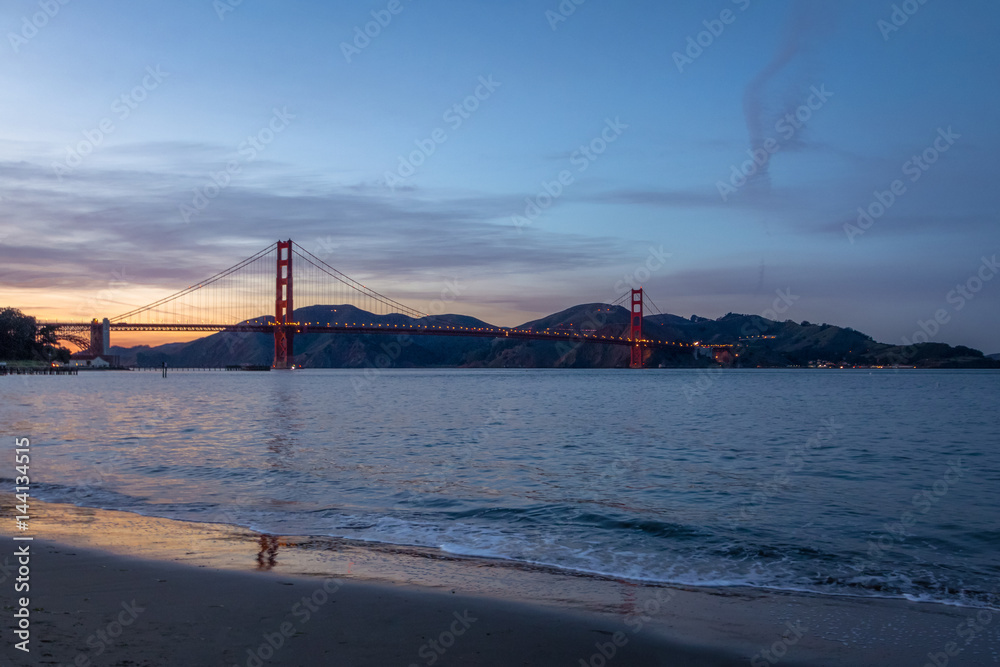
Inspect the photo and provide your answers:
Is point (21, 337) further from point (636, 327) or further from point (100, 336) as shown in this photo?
point (636, 327)

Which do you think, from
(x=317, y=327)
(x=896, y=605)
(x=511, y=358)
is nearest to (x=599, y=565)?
(x=896, y=605)

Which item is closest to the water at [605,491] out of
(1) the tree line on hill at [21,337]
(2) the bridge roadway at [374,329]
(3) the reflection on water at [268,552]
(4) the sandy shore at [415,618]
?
(3) the reflection on water at [268,552]

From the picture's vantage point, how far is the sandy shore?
158 inches

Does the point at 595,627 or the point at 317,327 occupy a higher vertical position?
the point at 317,327

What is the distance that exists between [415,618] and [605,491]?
→ 6330 mm

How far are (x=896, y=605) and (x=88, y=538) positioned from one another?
7.04 meters

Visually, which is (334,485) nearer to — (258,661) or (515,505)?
(515,505)

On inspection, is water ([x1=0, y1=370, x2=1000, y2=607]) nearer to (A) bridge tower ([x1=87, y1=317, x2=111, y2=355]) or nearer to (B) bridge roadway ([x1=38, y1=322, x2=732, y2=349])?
(B) bridge roadway ([x1=38, y1=322, x2=732, y2=349])

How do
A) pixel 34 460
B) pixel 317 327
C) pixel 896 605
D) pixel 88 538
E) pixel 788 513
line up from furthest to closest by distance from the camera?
pixel 317 327 → pixel 34 460 → pixel 788 513 → pixel 88 538 → pixel 896 605

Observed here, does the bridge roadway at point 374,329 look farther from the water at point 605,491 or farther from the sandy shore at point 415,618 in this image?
the sandy shore at point 415,618

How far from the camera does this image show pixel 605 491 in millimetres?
10586

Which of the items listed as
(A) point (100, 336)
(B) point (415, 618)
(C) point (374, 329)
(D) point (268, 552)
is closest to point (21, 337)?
(A) point (100, 336)

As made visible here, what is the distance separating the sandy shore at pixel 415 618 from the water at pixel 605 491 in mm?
787

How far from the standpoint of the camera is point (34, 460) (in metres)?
13.7
